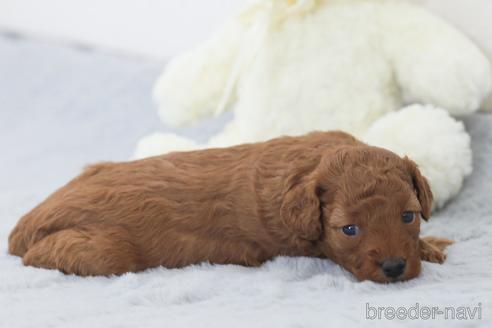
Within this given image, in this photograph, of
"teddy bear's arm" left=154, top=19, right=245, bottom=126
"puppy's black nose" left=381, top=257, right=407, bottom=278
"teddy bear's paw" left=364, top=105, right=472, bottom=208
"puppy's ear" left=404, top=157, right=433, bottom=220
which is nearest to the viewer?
"puppy's black nose" left=381, top=257, right=407, bottom=278

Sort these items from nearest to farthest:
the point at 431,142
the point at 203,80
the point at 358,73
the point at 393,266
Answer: the point at 393,266 → the point at 431,142 → the point at 358,73 → the point at 203,80

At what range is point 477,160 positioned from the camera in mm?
2035

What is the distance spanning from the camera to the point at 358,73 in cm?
199

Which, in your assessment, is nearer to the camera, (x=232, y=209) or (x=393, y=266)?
(x=393, y=266)

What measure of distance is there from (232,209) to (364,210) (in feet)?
0.95

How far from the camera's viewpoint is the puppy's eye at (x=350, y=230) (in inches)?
54.4

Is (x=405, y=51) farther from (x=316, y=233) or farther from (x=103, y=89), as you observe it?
(x=103, y=89)

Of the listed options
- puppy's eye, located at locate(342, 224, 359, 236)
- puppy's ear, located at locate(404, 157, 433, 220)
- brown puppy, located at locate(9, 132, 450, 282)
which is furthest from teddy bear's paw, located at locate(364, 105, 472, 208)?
puppy's eye, located at locate(342, 224, 359, 236)

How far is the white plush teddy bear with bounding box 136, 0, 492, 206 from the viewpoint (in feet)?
6.31

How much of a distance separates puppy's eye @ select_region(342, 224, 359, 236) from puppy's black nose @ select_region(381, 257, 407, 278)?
8 cm

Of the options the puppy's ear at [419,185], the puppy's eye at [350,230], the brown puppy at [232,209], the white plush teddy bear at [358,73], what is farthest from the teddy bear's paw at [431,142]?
the puppy's eye at [350,230]

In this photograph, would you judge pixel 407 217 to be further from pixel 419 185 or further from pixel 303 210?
pixel 303 210

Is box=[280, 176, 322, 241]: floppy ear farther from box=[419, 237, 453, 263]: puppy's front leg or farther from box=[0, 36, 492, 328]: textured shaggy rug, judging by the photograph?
box=[419, 237, 453, 263]: puppy's front leg

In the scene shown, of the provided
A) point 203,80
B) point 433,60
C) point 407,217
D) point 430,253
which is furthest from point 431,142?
point 203,80
